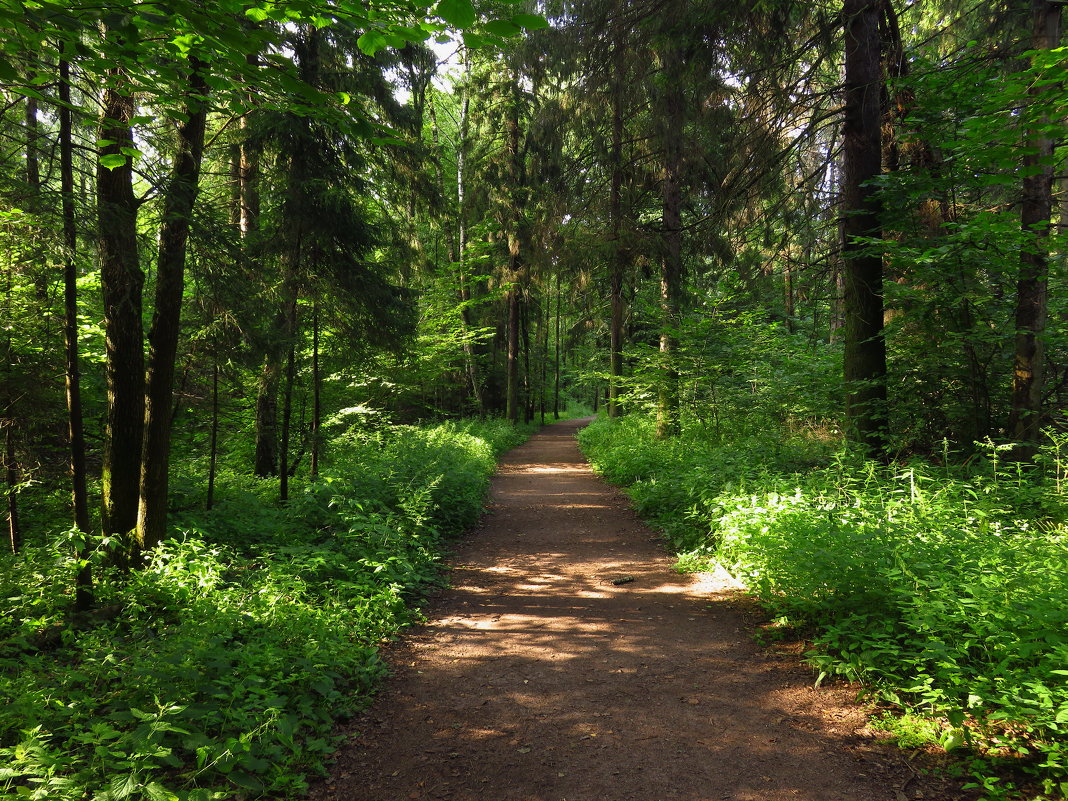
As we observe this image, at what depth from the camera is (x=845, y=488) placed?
17.8 ft

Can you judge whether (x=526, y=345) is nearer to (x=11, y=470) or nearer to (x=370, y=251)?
(x=370, y=251)

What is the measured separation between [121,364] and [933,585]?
6.99m

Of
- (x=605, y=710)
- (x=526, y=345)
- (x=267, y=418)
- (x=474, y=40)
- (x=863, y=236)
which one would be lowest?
(x=605, y=710)

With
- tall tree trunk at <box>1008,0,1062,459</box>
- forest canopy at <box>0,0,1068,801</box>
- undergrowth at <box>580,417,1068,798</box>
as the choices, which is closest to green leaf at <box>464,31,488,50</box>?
forest canopy at <box>0,0,1068,801</box>

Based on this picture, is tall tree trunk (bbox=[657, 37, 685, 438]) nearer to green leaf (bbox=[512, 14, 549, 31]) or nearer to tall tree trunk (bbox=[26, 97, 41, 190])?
green leaf (bbox=[512, 14, 549, 31])

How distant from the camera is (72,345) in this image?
13.9ft

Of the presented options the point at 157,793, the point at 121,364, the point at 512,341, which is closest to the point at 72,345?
the point at 121,364

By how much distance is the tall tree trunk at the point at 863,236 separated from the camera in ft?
20.7

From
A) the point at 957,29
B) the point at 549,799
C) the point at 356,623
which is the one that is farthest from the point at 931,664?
the point at 957,29

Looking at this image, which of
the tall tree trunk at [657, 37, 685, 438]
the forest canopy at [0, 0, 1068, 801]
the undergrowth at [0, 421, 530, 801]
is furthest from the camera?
the tall tree trunk at [657, 37, 685, 438]

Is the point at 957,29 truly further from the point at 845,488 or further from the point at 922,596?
the point at 922,596

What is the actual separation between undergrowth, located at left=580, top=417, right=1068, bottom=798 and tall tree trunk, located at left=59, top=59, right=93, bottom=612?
19.1 ft

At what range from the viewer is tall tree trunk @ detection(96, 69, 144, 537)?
4.70 meters

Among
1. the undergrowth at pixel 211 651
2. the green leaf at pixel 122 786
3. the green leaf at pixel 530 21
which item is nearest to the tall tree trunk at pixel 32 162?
the undergrowth at pixel 211 651
